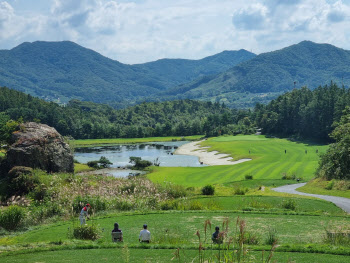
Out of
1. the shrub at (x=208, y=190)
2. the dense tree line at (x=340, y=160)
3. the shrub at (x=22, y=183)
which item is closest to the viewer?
the shrub at (x=22, y=183)

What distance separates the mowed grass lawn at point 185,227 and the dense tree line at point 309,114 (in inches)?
3098

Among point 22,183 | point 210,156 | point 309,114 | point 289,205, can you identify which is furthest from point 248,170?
point 309,114

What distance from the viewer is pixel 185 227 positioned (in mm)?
17688

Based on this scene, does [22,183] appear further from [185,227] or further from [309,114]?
[309,114]

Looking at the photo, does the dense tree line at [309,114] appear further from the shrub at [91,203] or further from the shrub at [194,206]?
the shrub at [91,203]

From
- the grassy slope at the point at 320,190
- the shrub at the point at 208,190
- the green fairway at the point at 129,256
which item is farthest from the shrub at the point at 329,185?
the green fairway at the point at 129,256

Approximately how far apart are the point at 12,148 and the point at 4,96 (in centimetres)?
12325

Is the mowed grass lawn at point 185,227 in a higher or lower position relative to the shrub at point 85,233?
lower

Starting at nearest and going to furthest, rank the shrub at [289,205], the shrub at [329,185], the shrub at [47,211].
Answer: the shrub at [47,211] < the shrub at [289,205] < the shrub at [329,185]

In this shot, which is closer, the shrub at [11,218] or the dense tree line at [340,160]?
the shrub at [11,218]

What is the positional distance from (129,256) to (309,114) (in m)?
102

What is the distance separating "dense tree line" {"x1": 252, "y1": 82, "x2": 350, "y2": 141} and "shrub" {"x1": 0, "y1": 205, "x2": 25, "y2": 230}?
84385mm

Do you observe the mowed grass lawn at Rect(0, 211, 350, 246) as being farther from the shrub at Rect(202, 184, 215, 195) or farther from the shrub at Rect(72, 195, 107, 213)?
the shrub at Rect(202, 184, 215, 195)

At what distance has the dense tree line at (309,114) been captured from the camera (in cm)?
9769
